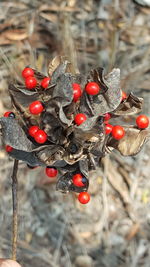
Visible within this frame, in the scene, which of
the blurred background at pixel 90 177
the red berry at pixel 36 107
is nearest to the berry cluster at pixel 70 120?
the red berry at pixel 36 107

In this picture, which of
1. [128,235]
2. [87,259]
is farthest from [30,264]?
[128,235]

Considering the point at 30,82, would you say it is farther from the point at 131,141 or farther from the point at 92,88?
the point at 131,141

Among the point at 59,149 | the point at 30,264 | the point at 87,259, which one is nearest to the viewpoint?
the point at 59,149

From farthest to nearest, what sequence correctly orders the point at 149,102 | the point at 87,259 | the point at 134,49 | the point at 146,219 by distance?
the point at 134,49 < the point at 149,102 < the point at 146,219 < the point at 87,259

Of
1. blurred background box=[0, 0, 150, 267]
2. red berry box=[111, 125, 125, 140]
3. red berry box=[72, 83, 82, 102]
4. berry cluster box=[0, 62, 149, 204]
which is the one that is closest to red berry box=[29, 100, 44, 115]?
berry cluster box=[0, 62, 149, 204]

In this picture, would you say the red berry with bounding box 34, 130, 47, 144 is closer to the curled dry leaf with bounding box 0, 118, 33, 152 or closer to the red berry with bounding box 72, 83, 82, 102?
the curled dry leaf with bounding box 0, 118, 33, 152

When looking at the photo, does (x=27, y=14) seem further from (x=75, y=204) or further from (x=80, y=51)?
(x=75, y=204)
